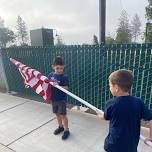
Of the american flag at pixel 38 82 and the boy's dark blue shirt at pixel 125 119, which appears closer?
the boy's dark blue shirt at pixel 125 119

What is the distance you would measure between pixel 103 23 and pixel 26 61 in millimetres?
2338

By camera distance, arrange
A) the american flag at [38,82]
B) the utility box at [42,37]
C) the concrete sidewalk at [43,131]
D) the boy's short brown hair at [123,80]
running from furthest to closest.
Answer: the utility box at [42,37], the american flag at [38,82], the concrete sidewalk at [43,131], the boy's short brown hair at [123,80]

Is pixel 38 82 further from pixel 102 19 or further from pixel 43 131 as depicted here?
pixel 102 19

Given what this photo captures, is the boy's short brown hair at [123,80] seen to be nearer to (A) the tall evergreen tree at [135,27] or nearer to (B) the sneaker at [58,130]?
(B) the sneaker at [58,130]

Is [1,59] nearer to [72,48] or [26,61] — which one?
[26,61]

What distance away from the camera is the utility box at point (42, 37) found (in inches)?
246

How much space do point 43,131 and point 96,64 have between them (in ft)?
5.52

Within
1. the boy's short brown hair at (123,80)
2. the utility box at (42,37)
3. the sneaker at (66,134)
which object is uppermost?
the utility box at (42,37)

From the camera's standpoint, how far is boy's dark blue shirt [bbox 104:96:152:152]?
1.98m

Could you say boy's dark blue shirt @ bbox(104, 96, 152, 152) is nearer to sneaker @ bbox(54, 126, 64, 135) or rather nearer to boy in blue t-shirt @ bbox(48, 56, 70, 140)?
boy in blue t-shirt @ bbox(48, 56, 70, 140)

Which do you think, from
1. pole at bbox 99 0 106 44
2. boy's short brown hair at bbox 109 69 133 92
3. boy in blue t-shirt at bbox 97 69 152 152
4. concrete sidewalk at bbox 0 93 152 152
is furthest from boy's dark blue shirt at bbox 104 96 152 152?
pole at bbox 99 0 106 44

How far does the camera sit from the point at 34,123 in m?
4.46

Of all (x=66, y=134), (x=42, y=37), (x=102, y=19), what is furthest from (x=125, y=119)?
(x=42, y=37)

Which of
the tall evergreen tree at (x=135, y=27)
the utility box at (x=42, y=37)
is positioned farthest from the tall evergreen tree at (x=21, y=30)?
the utility box at (x=42, y=37)
